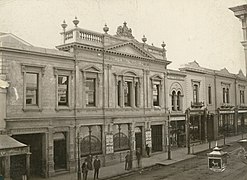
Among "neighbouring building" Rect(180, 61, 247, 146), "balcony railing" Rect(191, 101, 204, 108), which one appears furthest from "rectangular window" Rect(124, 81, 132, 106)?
"balcony railing" Rect(191, 101, 204, 108)

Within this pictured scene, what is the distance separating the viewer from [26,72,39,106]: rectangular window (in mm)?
13195

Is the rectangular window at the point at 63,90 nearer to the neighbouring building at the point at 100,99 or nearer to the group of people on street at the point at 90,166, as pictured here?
the neighbouring building at the point at 100,99

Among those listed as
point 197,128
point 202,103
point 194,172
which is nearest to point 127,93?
point 194,172

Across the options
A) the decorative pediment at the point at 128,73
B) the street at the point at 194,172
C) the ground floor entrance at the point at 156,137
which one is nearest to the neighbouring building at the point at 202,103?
the ground floor entrance at the point at 156,137

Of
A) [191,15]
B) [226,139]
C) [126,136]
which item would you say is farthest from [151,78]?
[191,15]

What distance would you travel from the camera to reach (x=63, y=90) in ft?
47.7

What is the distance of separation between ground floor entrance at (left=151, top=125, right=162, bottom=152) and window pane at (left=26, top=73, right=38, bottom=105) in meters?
8.49

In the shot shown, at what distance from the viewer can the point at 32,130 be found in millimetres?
13055

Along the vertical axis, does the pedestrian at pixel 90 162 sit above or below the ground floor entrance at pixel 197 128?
below

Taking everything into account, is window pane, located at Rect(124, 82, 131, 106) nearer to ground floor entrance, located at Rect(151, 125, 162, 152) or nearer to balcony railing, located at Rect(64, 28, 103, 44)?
ground floor entrance, located at Rect(151, 125, 162, 152)

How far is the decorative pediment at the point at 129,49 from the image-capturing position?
16906 mm

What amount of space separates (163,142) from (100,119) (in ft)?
19.0

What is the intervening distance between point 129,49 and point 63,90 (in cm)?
506

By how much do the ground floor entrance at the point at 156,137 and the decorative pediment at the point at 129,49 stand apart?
14.3 feet
